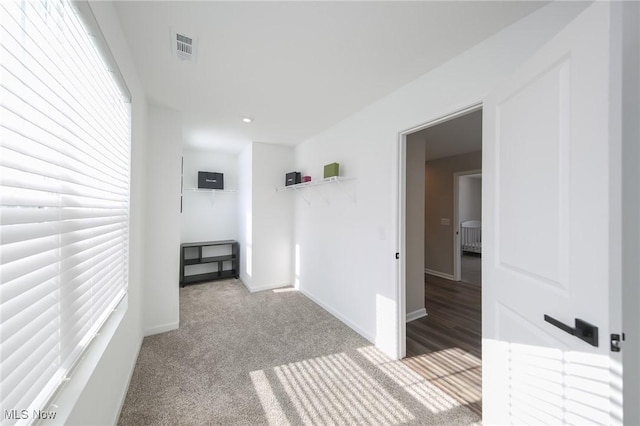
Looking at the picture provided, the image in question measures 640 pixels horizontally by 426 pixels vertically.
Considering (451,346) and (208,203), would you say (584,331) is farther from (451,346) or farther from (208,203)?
(208,203)

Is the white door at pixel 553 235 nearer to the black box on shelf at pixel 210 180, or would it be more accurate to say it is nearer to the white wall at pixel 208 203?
the black box on shelf at pixel 210 180

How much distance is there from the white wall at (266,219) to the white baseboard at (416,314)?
2087 mm

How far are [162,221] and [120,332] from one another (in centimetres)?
137

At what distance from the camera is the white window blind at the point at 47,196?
665 millimetres

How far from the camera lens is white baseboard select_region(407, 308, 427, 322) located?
321 cm

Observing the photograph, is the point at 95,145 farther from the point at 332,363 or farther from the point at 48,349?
the point at 332,363

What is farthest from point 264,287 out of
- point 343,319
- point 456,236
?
point 456,236

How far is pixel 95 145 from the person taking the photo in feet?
4.21

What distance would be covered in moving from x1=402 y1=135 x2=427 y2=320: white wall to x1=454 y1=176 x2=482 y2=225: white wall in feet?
17.2

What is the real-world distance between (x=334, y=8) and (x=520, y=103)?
1.10 metres

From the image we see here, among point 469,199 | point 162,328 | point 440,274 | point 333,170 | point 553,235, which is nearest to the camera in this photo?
point 553,235

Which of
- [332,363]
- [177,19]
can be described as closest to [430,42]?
[177,19]

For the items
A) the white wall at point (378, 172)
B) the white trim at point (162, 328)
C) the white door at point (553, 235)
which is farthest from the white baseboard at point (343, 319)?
the white trim at point (162, 328)

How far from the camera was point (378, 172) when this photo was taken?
8.22 feet
